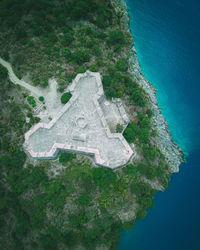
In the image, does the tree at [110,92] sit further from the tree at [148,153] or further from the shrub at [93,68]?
the tree at [148,153]

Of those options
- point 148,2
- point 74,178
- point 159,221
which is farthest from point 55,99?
point 148,2

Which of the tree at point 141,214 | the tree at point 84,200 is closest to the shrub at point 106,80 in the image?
the tree at point 84,200

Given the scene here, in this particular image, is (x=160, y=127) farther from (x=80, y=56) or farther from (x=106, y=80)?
(x=80, y=56)

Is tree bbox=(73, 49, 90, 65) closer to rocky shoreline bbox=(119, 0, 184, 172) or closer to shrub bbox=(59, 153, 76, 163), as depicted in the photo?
rocky shoreline bbox=(119, 0, 184, 172)

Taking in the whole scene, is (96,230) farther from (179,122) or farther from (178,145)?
(179,122)

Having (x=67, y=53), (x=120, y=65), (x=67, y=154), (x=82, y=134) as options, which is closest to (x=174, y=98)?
(x=120, y=65)

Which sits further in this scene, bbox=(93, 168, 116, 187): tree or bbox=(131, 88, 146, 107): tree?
bbox=(131, 88, 146, 107): tree

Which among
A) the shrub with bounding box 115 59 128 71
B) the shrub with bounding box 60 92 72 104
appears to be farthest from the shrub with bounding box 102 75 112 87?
the shrub with bounding box 60 92 72 104
